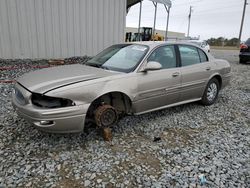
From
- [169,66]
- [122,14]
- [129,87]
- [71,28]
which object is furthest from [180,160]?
[122,14]

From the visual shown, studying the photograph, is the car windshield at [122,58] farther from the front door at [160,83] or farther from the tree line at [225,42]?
the tree line at [225,42]

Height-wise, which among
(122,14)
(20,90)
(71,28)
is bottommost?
(20,90)

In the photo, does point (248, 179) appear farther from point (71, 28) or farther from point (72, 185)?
point (71, 28)

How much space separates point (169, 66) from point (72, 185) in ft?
8.77

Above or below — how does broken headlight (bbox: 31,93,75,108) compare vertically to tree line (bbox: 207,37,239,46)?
below

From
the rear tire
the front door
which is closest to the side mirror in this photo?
the front door

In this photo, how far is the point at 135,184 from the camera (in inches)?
98.0

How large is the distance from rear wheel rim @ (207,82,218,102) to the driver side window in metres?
1.33

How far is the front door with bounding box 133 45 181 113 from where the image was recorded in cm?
367

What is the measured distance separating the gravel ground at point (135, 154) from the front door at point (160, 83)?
408 mm

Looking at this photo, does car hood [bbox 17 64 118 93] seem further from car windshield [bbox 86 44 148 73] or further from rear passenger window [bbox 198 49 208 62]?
rear passenger window [bbox 198 49 208 62]

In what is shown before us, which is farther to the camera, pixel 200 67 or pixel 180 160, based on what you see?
pixel 200 67

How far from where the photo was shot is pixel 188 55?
457 cm

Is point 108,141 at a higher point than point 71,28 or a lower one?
lower
